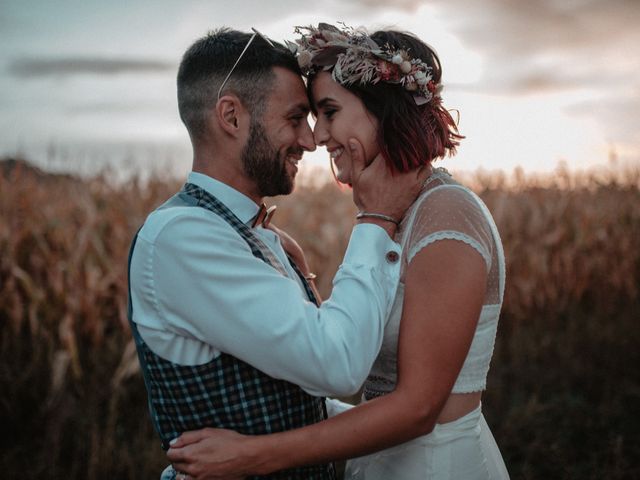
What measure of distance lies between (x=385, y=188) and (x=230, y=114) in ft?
2.14

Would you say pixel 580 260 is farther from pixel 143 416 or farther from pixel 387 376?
pixel 387 376

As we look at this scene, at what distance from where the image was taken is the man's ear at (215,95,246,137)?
2.26 meters

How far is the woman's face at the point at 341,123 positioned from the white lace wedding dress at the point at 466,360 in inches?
11.6

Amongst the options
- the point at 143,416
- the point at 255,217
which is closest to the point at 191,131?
the point at 255,217

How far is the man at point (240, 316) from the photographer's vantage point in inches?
69.2

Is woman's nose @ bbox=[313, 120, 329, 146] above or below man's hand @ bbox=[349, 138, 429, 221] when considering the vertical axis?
above

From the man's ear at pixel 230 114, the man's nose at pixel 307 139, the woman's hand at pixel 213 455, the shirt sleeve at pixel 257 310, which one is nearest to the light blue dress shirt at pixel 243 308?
the shirt sleeve at pixel 257 310

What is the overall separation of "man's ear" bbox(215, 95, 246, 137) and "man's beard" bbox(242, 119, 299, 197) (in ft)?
0.17


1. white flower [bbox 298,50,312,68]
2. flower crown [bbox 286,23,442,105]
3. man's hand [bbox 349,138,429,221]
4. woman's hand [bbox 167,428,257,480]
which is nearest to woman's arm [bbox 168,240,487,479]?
woman's hand [bbox 167,428,257,480]

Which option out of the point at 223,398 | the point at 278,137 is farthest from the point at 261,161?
the point at 223,398

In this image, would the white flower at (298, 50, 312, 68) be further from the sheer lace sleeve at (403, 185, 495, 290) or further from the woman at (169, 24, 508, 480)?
the sheer lace sleeve at (403, 185, 495, 290)

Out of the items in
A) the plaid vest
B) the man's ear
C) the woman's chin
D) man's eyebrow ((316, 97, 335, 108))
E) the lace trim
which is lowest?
the plaid vest

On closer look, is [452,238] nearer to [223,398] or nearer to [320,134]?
[320,134]

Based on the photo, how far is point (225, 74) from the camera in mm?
2311
